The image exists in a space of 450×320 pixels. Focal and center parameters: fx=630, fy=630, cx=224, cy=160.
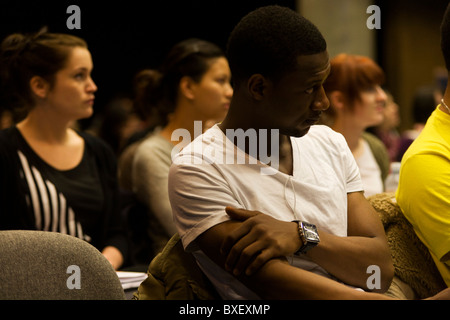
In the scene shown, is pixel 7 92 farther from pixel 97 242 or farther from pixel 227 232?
pixel 227 232

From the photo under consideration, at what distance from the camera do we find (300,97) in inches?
57.4

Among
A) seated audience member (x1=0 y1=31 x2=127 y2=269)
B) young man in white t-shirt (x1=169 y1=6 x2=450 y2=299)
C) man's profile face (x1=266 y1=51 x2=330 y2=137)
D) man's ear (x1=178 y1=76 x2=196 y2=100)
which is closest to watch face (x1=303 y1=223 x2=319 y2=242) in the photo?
young man in white t-shirt (x1=169 y1=6 x2=450 y2=299)

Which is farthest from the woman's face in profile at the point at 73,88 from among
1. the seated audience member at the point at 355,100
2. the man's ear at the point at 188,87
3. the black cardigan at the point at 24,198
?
the seated audience member at the point at 355,100

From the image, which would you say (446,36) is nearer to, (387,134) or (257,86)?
(257,86)

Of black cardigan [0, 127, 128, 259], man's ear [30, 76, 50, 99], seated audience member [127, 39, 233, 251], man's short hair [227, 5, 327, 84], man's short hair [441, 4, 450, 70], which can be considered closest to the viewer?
man's short hair [227, 5, 327, 84]

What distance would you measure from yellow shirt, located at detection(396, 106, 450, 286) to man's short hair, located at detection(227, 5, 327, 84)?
1.49ft

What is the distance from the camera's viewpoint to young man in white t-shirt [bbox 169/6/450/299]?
1332mm

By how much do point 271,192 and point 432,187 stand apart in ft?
1.53

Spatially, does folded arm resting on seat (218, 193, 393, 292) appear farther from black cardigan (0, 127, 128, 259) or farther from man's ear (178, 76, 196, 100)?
man's ear (178, 76, 196, 100)

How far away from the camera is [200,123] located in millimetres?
3166

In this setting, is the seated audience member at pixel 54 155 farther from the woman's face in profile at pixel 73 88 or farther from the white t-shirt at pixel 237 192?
the white t-shirt at pixel 237 192

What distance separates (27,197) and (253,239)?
1440 mm

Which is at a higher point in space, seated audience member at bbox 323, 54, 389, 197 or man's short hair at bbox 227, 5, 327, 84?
man's short hair at bbox 227, 5, 327, 84

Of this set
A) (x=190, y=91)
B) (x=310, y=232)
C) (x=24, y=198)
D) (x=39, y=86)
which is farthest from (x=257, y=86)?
(x=190, y=91)
